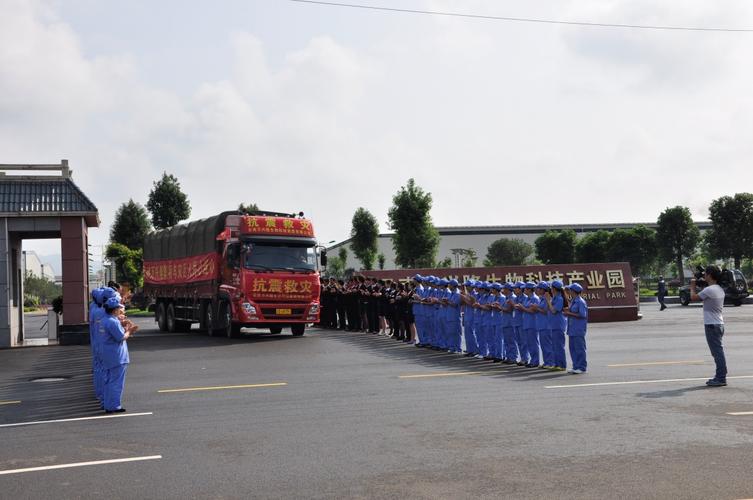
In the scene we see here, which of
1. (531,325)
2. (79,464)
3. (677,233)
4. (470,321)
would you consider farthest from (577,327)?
(677,233)

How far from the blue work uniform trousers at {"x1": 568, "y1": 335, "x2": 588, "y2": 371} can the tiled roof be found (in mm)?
15119

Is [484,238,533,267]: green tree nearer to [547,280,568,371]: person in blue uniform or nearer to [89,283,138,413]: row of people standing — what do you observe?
[547,280,568,371]: person in blue uniform

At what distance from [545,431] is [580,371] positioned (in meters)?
5.97

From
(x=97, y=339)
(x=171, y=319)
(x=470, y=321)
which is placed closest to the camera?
(x=97, y=339)

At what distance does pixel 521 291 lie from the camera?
54.0ft

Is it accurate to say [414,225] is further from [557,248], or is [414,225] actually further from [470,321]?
[470,321]

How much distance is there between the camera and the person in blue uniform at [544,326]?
15.5 meters

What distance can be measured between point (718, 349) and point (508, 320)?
4.79m

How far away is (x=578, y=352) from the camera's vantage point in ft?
48.5

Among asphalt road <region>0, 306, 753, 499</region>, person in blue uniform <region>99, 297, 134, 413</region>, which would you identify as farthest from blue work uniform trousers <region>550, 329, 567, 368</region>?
person in blue uniform <region>99, 297, 134, 413</region>

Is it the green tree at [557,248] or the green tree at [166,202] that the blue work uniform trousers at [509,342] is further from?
the green tree at [557,248]

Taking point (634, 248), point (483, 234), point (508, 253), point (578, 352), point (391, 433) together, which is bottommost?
point (391, 433)

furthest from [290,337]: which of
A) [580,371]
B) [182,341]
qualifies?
[580,371]

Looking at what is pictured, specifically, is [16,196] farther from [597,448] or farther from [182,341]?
[597,448]
